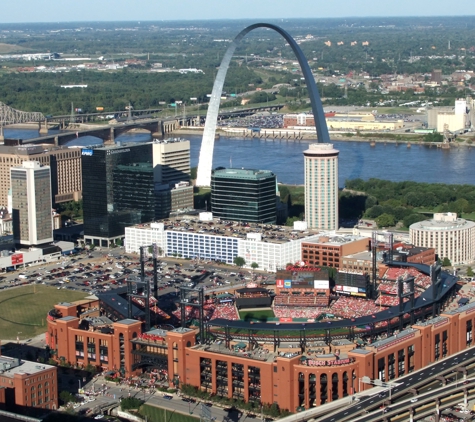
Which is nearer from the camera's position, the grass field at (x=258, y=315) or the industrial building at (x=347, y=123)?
the grass field at (x=258, y=315)

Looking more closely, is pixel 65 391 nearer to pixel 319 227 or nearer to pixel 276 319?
pixel 276 319

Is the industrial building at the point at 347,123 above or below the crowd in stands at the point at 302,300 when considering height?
above

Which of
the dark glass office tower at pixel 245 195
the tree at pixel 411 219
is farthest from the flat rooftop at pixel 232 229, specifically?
the tree at pixel 411 219

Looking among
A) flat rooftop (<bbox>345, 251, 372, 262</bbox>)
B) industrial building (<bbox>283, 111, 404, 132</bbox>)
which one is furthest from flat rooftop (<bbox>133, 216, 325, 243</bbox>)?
industrial building (<bbox>283, 111, 404, 132</bbox>)

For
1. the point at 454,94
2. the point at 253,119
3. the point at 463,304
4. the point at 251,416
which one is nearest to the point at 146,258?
the point at 463,304

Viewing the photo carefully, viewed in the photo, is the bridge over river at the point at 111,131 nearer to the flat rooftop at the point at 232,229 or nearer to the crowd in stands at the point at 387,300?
the flat rooftop at the point at 232,229

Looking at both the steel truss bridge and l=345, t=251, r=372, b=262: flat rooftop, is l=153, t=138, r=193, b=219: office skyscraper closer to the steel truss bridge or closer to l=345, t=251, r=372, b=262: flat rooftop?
l=345, t=251, r=372, b=262: flat rooftop
